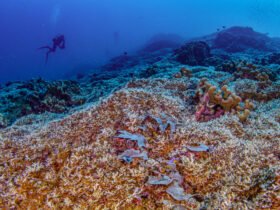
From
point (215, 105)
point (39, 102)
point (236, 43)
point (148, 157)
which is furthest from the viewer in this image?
point (236, 43)

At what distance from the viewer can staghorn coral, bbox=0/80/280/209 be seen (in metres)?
2.96

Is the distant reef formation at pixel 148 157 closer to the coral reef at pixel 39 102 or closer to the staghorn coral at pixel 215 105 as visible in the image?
the staghorn coral at pixel 215 105

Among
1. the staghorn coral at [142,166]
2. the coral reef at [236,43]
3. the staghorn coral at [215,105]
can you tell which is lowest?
the staghorn coral at [142,166]

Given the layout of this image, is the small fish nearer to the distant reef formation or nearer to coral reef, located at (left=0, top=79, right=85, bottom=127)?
the distant reef formation

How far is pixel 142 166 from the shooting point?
132 inches

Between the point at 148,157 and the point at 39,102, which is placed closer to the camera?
the point at 148,157

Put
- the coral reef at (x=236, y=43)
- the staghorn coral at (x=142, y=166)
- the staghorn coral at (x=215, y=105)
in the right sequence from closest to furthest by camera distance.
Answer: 1. the staghorn coral at (x=142, y=166)
2. the staghorn coral at (x=215, y=105)
3. the coral reef at (x=236, y=43)

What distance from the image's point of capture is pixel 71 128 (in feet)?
15.2

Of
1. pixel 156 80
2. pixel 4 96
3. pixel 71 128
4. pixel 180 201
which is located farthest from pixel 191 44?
pixel 180 201

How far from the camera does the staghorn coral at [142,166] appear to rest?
2.96m

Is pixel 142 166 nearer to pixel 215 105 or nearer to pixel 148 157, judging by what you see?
pixel 148 157

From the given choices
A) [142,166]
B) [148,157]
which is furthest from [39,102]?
[142,166]

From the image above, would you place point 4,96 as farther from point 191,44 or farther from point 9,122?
point 191,44

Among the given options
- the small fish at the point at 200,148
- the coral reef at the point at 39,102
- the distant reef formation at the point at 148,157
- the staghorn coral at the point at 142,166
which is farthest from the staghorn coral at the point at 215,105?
the coral reef at the point at 39,102
